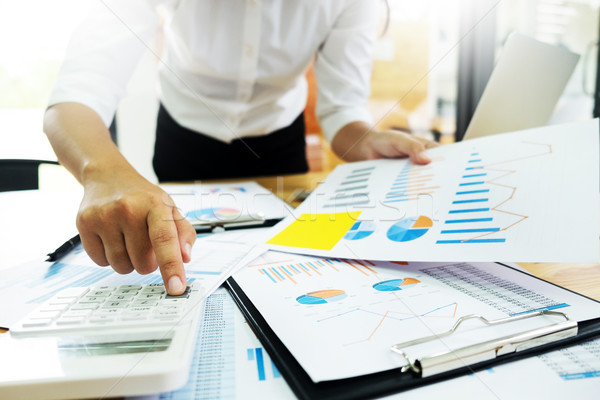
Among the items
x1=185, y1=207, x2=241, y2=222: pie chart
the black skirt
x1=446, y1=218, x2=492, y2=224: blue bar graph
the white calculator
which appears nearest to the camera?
the white calculator

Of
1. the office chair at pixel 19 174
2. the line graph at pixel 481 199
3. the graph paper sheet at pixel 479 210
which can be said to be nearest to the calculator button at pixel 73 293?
the graph paper sheet at pixel 479 210

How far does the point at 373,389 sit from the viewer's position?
254mm

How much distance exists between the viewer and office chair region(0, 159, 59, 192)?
724 millimetres

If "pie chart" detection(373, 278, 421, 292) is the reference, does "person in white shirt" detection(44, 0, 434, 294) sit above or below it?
above

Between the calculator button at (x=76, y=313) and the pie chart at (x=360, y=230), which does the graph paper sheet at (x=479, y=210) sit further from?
the calculator button at (x=76, y=313)

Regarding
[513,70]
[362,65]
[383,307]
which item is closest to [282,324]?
[383,307]

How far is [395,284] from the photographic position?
1.30 feet

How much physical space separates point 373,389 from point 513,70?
1.94 feet

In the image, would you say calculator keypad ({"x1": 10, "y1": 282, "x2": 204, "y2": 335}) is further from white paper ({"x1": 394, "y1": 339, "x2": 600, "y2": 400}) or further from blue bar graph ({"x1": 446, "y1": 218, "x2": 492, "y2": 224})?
blue bar graph ({"x1": 446, "y1": 218, "x2": 492, "y2": 224})

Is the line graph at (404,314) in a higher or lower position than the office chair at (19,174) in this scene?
lower

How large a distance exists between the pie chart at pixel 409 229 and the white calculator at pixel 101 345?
229mm

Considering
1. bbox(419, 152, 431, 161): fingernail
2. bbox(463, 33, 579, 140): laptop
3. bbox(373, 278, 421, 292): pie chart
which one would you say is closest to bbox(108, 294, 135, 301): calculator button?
bbox(373, 278, 421, 292): pie chart

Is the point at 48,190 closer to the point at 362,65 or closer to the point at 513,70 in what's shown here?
the point at 362,65

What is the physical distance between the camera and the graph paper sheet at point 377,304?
0.94 ft
